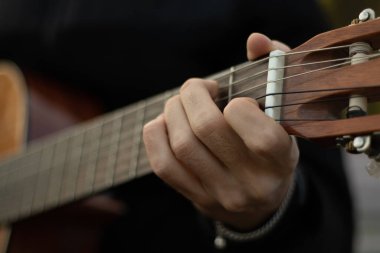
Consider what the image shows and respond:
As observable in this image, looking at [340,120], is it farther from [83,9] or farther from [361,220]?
[361,220]

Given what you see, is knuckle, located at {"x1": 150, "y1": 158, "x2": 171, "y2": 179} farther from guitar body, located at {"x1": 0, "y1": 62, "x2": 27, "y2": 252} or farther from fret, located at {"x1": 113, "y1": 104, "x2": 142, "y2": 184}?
guitar body, located at {"x1": 0, "y1": 62, "x2": 27, "y2": 252}

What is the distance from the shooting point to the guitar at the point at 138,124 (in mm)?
603

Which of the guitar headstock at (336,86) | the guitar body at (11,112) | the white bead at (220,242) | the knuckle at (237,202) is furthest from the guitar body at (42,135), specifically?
the guitar headstock at (336,86)

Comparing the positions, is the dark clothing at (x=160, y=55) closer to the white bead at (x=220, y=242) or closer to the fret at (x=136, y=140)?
the white bead at (x=220, y=242)

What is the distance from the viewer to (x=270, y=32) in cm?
104

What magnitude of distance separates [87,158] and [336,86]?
19.4 inches

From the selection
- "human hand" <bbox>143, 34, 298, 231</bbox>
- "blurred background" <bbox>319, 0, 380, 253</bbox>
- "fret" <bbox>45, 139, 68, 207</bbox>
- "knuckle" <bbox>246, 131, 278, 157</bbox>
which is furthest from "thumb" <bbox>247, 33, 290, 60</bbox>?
"blurred background" <bbox>319, 0, 380, 253</bbox>

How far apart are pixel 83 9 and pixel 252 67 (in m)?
0.54

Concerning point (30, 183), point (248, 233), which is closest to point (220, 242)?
point (248, 233)

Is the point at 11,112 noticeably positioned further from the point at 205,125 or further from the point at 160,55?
the point at 205,125

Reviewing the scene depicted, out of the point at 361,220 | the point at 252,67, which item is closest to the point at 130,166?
the point at 252,67

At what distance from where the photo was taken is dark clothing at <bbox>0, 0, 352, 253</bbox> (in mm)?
1000

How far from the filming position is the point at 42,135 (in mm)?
1185

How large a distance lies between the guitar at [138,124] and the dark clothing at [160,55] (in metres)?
0.10
